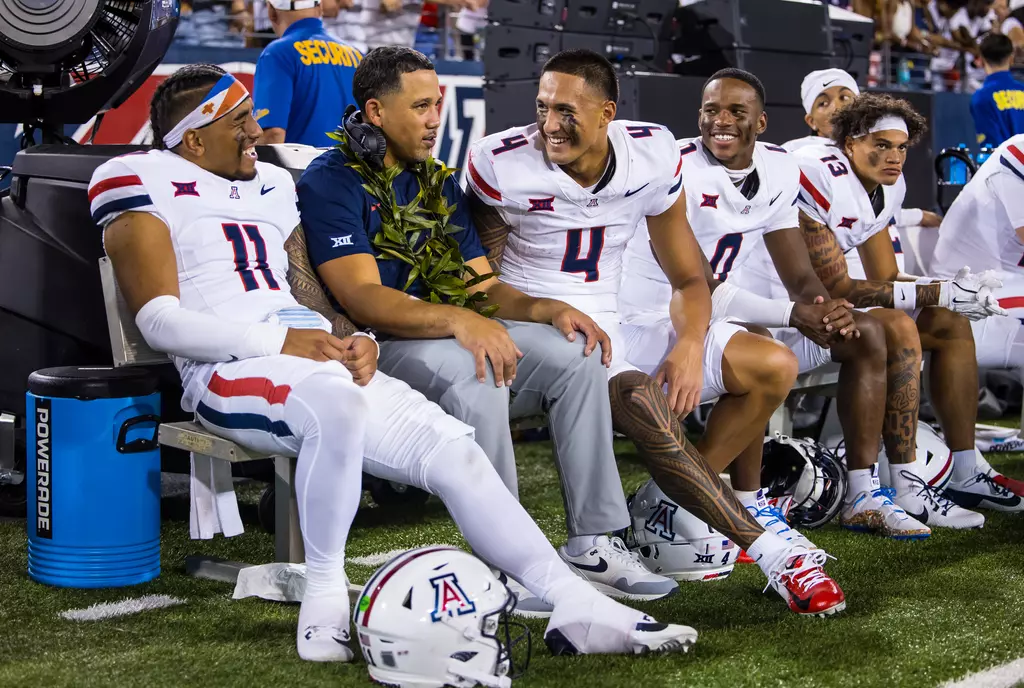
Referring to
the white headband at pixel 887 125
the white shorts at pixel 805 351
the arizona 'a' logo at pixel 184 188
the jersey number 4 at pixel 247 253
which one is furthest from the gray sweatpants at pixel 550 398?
the white headband at pixel 887 125

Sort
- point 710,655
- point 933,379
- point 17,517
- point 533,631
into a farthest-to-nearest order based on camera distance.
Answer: point 933,379
point 17,517
point 533,631
point 710,655

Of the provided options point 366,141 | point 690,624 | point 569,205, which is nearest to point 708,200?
point 569,205

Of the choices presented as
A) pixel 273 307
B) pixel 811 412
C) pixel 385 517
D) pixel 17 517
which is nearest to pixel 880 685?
pixel 273 307

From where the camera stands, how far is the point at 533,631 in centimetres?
310

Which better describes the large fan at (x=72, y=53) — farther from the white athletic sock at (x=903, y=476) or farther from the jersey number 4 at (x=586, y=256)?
the white athletic sock at (x=903, y=476)

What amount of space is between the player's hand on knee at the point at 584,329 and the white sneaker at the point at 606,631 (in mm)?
686

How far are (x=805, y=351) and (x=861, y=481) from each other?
1.48ft

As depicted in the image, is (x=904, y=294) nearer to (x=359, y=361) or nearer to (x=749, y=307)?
(x=749, y=307)

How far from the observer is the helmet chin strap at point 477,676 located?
8.52ft

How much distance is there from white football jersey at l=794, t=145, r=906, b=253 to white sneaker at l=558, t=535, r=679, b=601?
64.2 inches

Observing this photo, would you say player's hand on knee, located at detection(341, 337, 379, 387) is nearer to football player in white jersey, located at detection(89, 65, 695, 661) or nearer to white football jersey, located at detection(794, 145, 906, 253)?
football player in white jersey, located at detection(89, 65, 695, 661)

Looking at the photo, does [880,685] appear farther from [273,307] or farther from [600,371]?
[273,307]

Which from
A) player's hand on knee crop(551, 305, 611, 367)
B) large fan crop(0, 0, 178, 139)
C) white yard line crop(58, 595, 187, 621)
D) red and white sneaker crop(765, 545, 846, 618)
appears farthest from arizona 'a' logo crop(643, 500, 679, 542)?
large fan crop(0, 0, 178, 139)

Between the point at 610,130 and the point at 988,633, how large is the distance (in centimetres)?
164
